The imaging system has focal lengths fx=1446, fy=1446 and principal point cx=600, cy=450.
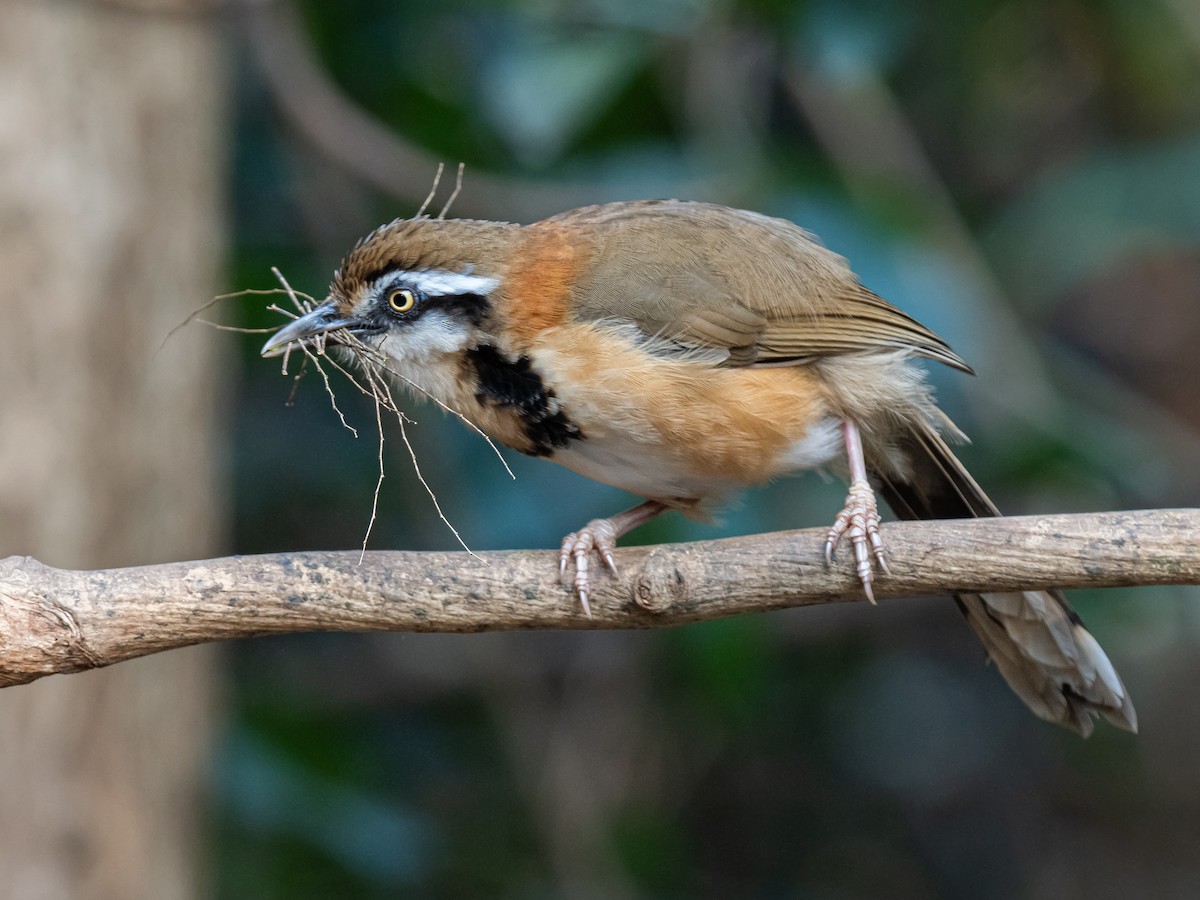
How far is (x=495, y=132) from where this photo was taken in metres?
6.45

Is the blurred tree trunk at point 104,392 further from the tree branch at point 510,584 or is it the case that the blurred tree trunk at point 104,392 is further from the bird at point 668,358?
the tree branch at point 510,584

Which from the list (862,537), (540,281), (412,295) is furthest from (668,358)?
(862,537)

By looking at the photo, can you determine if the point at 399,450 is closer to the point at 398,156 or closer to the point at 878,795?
the point at 398,156

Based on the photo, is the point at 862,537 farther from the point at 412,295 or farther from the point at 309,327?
the point at 309,327

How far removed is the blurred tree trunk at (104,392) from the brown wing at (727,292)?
214cm

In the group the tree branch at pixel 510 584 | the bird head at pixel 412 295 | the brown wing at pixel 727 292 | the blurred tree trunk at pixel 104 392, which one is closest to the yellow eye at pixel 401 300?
the bird head at pixel 412 295

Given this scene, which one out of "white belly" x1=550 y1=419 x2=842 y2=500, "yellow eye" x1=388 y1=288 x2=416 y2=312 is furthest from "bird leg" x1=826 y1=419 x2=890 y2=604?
"yellow eye" x1=388 y1=288 x2=416 y2=312

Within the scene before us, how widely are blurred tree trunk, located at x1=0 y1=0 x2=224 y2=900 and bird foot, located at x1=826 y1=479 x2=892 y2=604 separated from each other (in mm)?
3137

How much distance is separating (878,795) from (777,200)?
3.84m

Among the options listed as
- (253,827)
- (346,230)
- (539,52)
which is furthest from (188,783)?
(539,52)

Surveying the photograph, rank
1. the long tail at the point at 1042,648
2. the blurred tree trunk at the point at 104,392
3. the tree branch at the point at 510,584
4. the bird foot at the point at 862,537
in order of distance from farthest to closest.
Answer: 1. the blurred tree trunk at the point at 104,392
2. the long tail at the point at 1042,648
3. the bird foot at the point at 862,537
4. the tree branch at the point at 510,584

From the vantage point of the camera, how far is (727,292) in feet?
13.7

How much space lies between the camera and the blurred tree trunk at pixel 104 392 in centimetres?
529

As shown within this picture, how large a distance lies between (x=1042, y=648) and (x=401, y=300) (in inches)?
81.2
